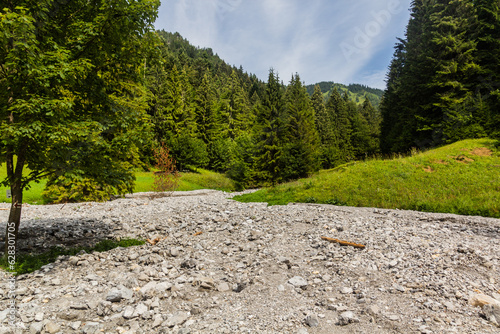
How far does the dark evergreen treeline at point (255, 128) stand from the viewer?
32219 mm

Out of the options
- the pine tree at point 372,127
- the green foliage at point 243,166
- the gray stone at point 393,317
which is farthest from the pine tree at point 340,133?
the gray stone at point 393,317

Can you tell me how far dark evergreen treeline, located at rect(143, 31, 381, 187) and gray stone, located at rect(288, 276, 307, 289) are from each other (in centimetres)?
647

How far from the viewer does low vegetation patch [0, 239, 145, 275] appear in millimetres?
5479

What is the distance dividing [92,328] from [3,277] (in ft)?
10.6

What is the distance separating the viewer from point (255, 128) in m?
33.4

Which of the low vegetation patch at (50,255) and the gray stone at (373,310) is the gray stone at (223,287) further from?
the low vegetation patch at (50,255)

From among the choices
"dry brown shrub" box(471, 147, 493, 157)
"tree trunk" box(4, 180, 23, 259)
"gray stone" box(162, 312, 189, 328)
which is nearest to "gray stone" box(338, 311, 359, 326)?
"gray stone" box(162, 312, 189, 328)

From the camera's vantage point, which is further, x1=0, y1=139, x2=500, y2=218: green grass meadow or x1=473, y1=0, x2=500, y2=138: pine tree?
x1=473, y1=0, x2=500, y2=138: pine tree

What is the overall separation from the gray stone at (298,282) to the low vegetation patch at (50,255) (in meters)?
5.21

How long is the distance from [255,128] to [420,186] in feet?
75.6

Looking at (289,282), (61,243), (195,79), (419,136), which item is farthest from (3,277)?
(195,79)

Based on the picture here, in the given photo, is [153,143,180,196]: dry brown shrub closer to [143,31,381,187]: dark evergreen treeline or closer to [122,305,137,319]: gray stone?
[143,31,381,187]: dark evergreen treeline

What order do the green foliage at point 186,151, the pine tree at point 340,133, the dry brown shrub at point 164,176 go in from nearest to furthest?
the dry brown shrub at point 164,176
the green foliage at point 186,151
the pine tree at point 340,133

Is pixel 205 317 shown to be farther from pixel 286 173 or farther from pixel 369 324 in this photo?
pixel 286 173
